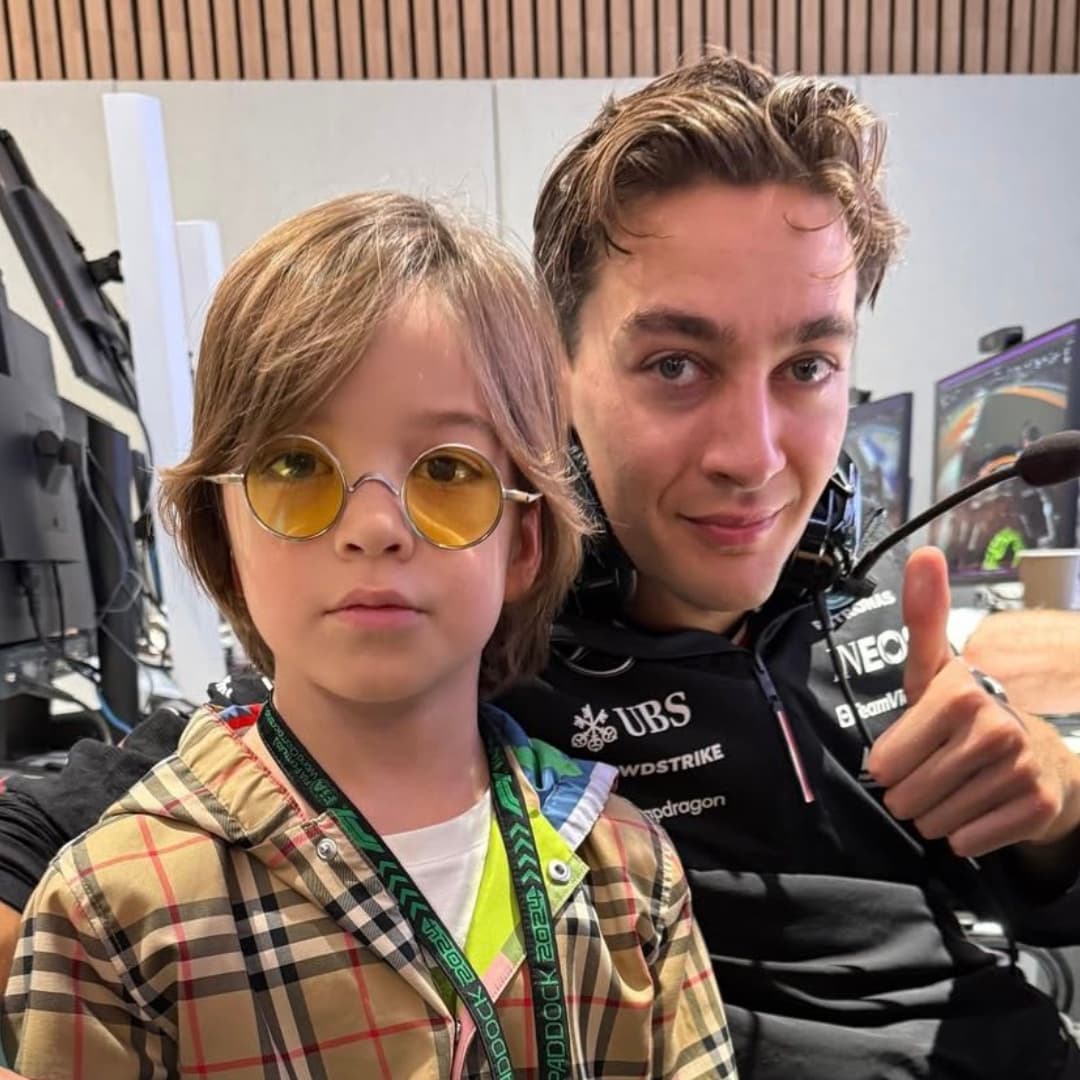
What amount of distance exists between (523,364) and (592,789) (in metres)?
0.36

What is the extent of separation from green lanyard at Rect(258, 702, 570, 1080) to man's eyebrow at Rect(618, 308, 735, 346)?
1.55ft

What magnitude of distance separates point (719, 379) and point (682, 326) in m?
0.07

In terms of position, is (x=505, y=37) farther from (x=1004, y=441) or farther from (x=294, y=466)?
(x=294, y=466)

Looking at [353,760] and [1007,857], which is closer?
[353,760]

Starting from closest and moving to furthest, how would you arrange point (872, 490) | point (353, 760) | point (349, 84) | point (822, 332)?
1. point (353, 760)
2. point (822, 332)
3. point (872, 490)
4. point (349, 84)

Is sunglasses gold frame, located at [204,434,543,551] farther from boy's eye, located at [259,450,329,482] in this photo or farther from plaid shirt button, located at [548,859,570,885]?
plaid shirt button, located at [548,859,570,885]

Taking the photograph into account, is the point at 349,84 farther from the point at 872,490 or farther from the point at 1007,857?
the point at 1007,857

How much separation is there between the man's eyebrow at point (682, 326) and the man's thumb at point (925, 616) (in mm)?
272

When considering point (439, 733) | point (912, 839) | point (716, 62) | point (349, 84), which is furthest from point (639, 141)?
point (349, 84)

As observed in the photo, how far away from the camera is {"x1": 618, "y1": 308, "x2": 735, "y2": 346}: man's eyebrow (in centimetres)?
85

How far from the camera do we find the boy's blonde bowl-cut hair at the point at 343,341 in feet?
2.03

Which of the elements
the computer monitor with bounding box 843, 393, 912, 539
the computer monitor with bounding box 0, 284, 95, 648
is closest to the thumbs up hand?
the computer monitor with bounding box 0, 284, 95, 648

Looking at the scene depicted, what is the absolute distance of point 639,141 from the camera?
0.91m

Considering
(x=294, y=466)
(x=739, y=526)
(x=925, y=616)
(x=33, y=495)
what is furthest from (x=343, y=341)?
(x=33, y=495)
